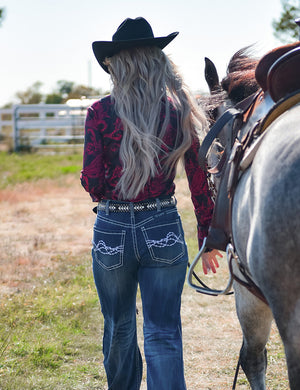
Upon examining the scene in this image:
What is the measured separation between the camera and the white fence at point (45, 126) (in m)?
19.6

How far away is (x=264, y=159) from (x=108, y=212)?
0.89 metres

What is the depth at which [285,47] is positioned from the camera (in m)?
2.03

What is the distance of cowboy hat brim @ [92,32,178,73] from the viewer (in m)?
2.25

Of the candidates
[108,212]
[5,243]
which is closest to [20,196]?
[5,243]

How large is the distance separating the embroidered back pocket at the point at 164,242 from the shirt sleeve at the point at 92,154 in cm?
31

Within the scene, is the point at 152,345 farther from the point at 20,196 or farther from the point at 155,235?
the point at 20,196

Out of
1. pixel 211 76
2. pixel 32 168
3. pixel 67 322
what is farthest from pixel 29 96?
pixel 211 76

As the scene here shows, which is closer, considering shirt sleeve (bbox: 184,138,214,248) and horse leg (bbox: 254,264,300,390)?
horse leg (bbox: 254,264,300,390)

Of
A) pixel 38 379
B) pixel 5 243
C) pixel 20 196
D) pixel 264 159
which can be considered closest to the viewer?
pixel 264 159

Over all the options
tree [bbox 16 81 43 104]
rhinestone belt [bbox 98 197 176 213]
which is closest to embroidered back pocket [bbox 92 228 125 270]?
rhinestone belt [bbox 98 197 176 213]

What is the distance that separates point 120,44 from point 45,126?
18.7 meters

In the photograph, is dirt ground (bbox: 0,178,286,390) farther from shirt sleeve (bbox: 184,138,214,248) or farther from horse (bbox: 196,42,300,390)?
horse (bbox: 196,42,300,390)

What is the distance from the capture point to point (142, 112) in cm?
229

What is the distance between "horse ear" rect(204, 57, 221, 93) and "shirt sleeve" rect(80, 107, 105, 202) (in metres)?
0.86
